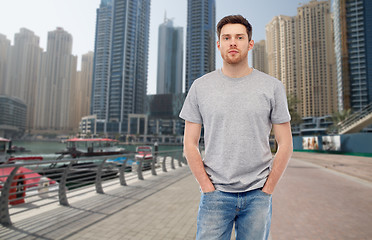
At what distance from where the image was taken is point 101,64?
141m

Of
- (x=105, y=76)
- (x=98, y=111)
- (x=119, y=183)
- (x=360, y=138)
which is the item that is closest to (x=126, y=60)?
(x=105, y=76)

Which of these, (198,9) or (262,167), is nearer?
(262,167)

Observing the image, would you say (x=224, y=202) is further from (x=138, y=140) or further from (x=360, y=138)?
(x=138, y=140)

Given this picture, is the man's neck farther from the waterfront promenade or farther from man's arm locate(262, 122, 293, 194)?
the waterfront promenade

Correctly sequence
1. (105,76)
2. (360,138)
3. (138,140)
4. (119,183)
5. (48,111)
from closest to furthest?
(119,183), (360,138), (138,140), (105,76), (48,111)

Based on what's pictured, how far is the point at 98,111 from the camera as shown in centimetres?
13525

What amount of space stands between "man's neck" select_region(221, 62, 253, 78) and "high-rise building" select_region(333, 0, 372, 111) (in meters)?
114

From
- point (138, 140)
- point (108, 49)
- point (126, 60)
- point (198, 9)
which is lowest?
point (138, 140)

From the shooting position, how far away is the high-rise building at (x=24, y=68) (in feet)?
608

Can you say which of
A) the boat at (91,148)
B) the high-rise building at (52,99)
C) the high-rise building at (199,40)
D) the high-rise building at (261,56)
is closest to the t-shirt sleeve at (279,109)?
the boat at (91,148)

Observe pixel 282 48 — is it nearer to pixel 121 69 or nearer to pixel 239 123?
pixel 121 69

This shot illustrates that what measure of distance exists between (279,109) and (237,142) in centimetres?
36

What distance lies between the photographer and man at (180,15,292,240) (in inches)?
53.6

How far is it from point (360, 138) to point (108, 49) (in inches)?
5600
